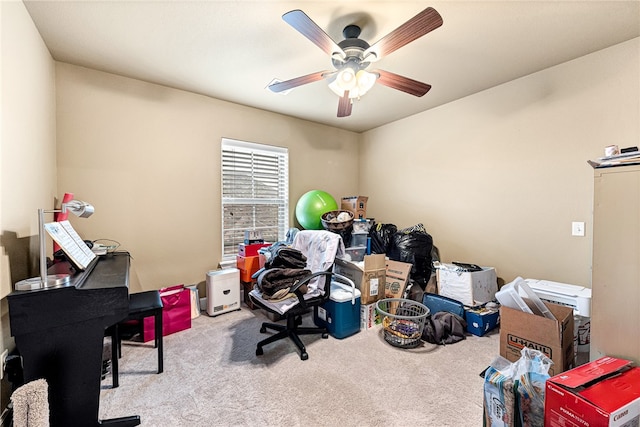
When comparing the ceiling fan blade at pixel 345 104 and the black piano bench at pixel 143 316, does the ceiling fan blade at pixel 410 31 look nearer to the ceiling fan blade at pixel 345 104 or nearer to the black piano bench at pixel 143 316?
the ceiling fan blade at pixel 345 104

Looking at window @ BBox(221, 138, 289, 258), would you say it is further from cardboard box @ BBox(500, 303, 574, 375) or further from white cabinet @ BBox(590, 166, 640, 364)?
white cabinet @ BBox(590, 166, 640, 364)

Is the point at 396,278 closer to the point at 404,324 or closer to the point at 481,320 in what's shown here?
the point at 404,324

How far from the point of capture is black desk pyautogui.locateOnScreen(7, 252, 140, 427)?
1195 mm

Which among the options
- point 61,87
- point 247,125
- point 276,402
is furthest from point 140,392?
point 247,125

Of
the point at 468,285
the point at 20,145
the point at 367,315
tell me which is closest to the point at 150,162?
the point at 20,145

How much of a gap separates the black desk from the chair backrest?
1.42m

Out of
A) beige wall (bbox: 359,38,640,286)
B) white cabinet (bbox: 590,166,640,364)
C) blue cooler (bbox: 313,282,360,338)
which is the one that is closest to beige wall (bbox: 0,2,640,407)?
beige wall (bbox: 359,38,640,286)

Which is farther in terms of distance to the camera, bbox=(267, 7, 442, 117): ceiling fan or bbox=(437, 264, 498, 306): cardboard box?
bbox=(437, 264, 498, 306): cardboard box

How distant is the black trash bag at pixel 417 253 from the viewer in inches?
122

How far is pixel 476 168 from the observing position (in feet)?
10.2

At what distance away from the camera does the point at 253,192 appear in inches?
142

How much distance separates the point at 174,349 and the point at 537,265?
11.6ft

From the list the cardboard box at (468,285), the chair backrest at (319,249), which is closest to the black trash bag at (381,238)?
the cardboard box at (468,285)

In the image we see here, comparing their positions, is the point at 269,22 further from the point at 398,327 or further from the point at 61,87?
the point at 398,327
